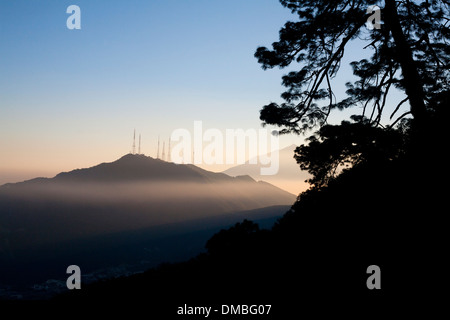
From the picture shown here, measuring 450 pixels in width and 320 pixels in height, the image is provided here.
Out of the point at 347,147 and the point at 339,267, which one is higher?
the point at 347,147

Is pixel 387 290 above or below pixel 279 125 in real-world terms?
below

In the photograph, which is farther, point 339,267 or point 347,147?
point 347,147

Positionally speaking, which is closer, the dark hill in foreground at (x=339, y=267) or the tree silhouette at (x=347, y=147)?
the dark hill in foreground at (x=339, y=267)

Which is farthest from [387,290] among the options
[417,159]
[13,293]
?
[13,293]

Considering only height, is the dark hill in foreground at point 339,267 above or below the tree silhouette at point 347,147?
below

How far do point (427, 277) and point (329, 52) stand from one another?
8.93 m

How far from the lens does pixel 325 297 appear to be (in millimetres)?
5312

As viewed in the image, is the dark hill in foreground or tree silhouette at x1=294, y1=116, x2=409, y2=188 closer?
the dark hill in foreground

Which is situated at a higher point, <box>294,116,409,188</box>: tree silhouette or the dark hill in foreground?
<box>294,116,409,188</box>: tree silhouette
